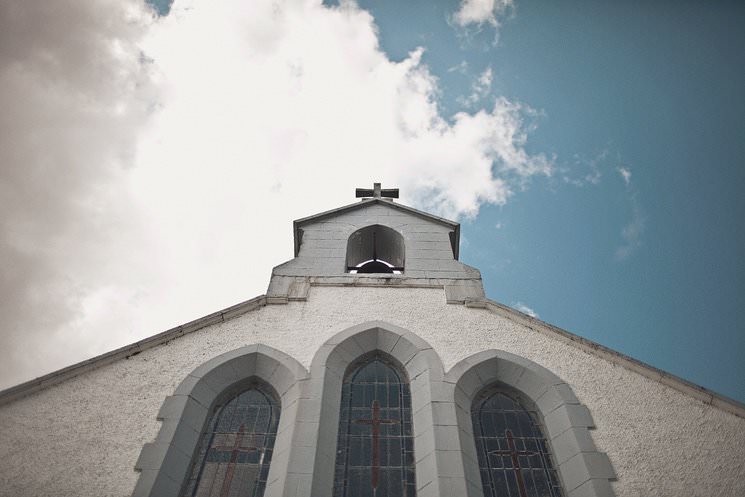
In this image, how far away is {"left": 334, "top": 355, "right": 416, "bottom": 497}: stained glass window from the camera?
21.5 feet

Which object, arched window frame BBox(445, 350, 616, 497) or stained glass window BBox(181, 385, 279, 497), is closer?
arched window frame BBox(445, 350, 616, 497)

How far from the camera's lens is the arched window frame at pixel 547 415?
6422 mm

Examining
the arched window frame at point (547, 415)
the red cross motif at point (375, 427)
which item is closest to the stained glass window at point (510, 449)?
the arched window frame at point (547, 415)

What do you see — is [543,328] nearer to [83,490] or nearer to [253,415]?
[253,415]

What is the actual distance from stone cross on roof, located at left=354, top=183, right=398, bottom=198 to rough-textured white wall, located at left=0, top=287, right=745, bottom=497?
4.60 metres

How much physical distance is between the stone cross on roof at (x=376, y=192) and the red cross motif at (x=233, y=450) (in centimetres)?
712

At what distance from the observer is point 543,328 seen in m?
8.55

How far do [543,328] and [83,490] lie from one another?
20.0 feet

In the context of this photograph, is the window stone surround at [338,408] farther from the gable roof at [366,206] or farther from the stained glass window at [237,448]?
the gable roof at [366,206]

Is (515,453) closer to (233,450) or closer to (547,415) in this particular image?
(547,415)

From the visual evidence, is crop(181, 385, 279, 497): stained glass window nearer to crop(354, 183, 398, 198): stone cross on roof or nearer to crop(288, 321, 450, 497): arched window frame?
crop(288, 321, 450, 497): arched window frame

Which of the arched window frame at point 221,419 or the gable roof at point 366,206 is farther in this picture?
the gable roof at point 366,206

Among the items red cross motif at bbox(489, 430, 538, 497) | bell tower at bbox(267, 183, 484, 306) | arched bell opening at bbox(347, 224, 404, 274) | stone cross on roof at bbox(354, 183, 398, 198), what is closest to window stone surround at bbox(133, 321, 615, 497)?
red cross motif at bbox(489, 430, 538, 497)

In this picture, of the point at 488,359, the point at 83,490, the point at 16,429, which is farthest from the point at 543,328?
the point at 16,429
